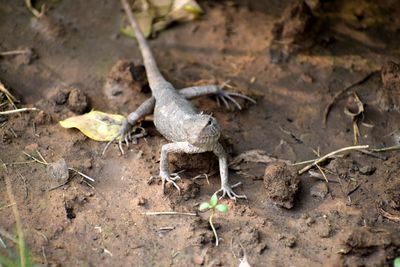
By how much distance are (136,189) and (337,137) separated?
7.61 ft

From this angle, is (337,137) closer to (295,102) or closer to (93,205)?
(295,102)

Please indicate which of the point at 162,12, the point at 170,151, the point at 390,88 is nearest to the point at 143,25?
the point at 162,12

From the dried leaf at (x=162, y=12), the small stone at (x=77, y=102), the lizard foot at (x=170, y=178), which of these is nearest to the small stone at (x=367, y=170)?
the lizard foot at (x=170, y=178)

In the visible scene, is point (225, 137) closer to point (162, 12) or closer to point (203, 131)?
point (203, 131)

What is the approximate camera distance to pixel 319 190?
15.2ft

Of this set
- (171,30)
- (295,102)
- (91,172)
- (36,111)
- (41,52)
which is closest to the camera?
(91,172)

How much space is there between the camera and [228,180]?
4797mm

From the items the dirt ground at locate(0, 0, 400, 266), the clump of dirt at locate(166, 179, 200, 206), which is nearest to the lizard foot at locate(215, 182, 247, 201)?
the dirt ground at locate(0, 0, 400, 266)

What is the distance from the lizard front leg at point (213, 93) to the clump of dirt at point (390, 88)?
1.50 m

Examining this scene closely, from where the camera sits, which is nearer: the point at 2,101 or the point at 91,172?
the point at 91,172

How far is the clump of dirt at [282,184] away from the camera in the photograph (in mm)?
4402

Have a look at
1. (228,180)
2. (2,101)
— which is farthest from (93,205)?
(2,101)

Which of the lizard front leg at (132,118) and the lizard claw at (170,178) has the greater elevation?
the lizard front leg at (132,118)

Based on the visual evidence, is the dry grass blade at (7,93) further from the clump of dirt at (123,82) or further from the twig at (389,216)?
the twig at (389,216)
